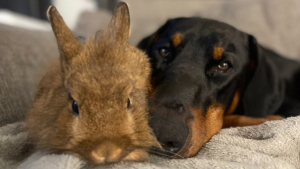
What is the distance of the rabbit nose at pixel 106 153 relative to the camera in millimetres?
638

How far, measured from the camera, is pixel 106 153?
0.64 m

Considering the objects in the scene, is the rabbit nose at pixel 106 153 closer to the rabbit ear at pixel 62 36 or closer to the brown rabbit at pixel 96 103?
the brown rabbit at pixel 96 103

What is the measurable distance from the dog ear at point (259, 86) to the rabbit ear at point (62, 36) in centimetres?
80

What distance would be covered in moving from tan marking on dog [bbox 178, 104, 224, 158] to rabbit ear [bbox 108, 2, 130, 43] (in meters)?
0.35

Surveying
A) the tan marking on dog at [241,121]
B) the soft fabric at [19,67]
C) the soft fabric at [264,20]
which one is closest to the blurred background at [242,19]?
the soft fabric at [264,20]

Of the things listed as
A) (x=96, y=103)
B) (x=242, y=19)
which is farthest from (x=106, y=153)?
(x=242, y=19)

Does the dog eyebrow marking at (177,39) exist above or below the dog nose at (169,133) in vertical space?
above

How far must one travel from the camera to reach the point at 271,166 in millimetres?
754

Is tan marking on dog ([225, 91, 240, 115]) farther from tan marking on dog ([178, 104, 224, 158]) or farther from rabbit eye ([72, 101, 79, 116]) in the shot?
rabbit eye ([72, 101, 79, 116])

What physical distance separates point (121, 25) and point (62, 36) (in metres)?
0.17

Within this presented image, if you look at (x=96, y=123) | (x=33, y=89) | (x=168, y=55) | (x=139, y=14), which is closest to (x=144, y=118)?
(x=96, y=123)

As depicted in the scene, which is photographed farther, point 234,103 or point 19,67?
point 19,67

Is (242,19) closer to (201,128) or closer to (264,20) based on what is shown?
(264,20)

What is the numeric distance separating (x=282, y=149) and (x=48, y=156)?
0.65 metres
